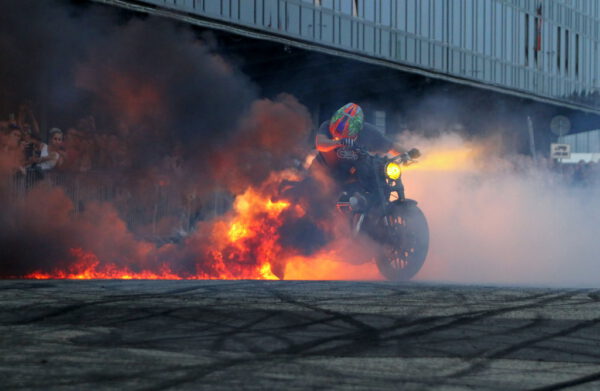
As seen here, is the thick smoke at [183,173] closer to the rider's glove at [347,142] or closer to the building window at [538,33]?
the rider's glove at [347,142]

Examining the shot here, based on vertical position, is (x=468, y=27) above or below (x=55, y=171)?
above

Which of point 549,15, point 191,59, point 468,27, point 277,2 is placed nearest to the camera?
point 191,59

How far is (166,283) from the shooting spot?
10.2m

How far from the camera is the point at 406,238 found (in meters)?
11.7

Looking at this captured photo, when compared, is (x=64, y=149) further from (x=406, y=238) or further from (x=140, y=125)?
(x=406, y=238)

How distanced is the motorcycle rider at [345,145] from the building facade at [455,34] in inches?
274

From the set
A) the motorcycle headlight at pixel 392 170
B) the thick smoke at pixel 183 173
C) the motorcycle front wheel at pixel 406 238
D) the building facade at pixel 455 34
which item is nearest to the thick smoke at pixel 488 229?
the thick smoke at pixel 183 173

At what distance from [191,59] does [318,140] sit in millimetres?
3740

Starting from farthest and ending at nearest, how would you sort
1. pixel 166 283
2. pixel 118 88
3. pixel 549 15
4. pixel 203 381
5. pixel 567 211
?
pixel 549 15
pixel 567 211
pixel 118 88
pixel 166 283
pixel 203 381

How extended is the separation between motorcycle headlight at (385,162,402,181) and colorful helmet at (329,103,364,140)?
0.57 m

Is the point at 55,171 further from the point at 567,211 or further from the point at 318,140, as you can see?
the point at 567,211

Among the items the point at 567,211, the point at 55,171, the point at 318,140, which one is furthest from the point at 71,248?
the point at 567,211

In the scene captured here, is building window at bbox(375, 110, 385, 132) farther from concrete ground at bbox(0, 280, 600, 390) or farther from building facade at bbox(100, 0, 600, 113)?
concrete ground at bbox(0, 280, 600, 390)

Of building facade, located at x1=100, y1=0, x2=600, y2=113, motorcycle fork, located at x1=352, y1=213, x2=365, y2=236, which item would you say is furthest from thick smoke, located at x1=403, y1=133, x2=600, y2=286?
building facade, located at x1=100, y1=0, x2=600, y2=113
